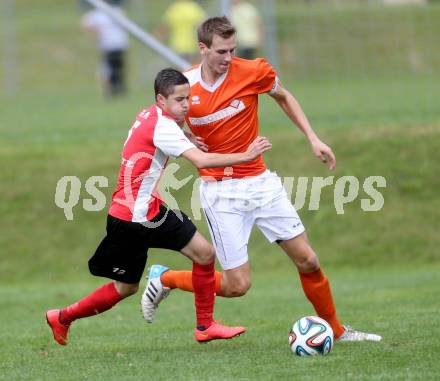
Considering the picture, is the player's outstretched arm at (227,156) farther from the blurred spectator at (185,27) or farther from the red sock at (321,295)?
the blurred spectator at (185,27)

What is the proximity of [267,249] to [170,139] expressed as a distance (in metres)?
6.61

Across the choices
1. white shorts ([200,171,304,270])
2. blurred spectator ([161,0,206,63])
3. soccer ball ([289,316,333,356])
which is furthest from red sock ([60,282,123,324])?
blurred spectator ([161,0,206,63])

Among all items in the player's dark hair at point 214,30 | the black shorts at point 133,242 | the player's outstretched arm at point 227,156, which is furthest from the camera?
the player's dark hair at point 214,30

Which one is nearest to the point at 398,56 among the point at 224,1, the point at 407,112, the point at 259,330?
the point at 407,112

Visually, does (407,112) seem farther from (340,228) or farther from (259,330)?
(259,330)

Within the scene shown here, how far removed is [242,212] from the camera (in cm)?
784

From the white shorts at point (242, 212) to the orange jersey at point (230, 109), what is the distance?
0.10m

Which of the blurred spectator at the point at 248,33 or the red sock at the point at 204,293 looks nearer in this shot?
the red sock at the point at 204,293

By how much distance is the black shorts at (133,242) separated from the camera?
7355mm

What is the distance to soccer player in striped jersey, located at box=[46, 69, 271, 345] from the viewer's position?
7.23 metres

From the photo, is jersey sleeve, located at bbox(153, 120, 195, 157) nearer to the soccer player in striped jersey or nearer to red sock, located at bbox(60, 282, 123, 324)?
the soccer player in striped jersey

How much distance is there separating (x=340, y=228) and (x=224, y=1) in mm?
3244

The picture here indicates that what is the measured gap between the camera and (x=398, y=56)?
18.6 meters

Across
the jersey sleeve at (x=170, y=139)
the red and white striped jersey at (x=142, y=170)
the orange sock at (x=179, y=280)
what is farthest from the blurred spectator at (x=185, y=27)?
the jersey sleeve at (x=170, y=139)
